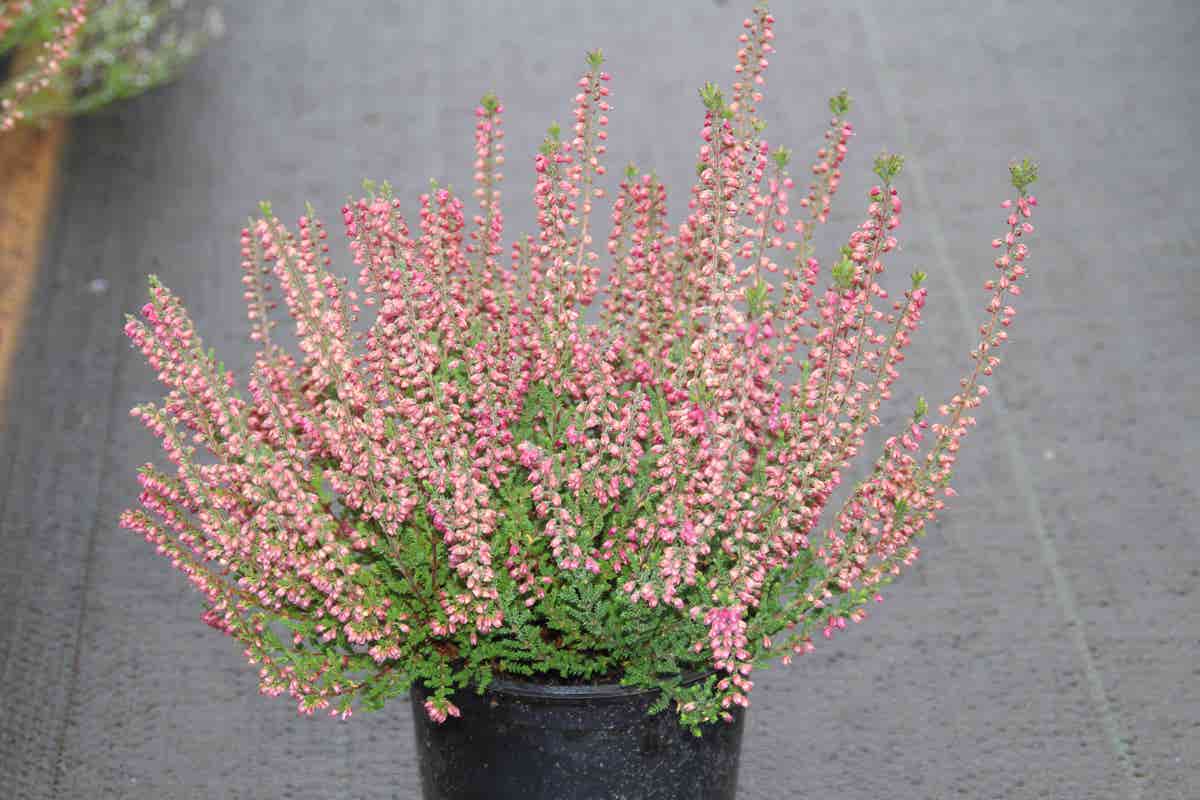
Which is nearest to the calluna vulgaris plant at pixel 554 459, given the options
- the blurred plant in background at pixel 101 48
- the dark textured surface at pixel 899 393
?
the dark textured surface at pixel 899 393

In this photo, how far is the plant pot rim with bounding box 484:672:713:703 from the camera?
268 centimetres

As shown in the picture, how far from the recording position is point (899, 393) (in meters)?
5.35

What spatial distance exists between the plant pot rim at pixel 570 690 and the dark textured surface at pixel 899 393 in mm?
1356

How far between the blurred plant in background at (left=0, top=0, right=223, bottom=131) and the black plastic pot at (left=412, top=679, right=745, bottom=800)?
328 centimetres

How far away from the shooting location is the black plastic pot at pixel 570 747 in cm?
275

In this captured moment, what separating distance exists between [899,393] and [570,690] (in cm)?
290

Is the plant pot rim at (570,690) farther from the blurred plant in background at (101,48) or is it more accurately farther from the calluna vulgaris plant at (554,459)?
the blurred plant in background at (101,48)

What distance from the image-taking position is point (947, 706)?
418 cm

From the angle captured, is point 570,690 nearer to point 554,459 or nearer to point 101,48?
point 554,459

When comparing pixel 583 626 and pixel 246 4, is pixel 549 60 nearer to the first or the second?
pixel 246 4

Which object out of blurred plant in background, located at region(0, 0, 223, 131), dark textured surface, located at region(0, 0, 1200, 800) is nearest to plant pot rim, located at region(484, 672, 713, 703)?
dark textured surface, located at region(0, 0, 1200, 800)

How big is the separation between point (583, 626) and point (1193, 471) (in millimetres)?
2951

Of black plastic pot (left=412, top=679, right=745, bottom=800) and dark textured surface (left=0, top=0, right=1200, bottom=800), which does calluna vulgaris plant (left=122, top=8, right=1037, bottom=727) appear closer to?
black plastic pot (left=412, top=679, right=745, bottom=800)

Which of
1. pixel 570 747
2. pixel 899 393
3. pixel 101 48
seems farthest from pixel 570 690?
pixel 101 48
